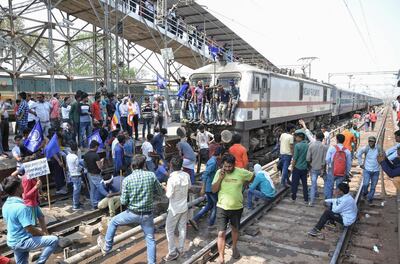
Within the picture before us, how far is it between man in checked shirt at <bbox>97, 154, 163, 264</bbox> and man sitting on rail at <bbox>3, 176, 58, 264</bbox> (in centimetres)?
104

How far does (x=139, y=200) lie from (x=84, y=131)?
6.70m

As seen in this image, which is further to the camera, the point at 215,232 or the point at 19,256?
the point at 215,232

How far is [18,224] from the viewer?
13.2 feet

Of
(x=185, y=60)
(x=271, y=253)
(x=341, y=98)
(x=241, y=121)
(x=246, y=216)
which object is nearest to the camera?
(x=271, y=253)

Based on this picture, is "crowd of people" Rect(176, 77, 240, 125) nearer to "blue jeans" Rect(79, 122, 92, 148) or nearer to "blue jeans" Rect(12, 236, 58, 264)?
"blue jeans" Rect(79, 122, 92, 148)

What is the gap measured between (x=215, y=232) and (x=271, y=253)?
119cm

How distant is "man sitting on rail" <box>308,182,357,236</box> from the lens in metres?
5.98

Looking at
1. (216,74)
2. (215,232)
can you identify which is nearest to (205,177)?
(215,232)

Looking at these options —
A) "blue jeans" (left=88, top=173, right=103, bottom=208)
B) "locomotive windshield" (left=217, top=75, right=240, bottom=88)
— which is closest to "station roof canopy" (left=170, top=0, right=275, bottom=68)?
"locomotive windshield" (left=217, top=75, right=240, bottom=88)

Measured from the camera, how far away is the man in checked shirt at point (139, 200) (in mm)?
4633

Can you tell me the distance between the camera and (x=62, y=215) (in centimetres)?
709

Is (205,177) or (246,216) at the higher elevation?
(205,177)

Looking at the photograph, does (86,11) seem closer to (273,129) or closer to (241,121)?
(241,121)

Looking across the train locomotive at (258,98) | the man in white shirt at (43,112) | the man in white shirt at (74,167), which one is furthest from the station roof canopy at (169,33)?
the man in white shirt at (74,167)
